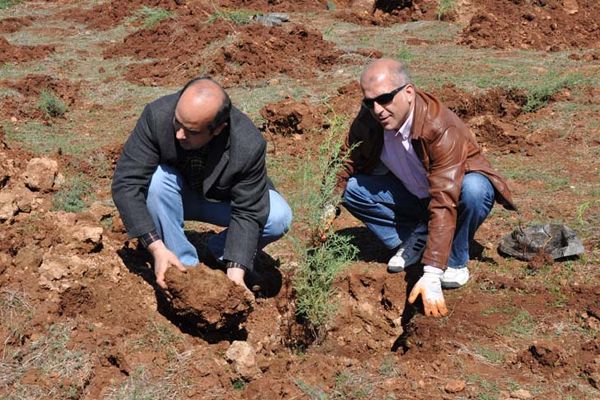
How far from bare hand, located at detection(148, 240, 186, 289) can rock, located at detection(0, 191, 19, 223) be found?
1.13m

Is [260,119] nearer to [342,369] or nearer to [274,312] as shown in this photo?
[274,312]

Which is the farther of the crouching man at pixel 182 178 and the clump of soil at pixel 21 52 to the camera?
the clump of soil at pixel 21 52

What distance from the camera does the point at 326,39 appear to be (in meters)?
10.3

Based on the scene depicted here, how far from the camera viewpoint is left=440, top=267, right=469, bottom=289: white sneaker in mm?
4191

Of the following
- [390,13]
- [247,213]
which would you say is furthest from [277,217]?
[390,13]

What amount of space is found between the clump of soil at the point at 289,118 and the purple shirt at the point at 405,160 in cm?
256

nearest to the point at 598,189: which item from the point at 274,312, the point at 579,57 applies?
the point at 274,312

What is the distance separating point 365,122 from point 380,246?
1.02 metres

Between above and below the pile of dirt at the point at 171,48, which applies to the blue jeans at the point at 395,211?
above

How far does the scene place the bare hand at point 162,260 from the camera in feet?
11.9

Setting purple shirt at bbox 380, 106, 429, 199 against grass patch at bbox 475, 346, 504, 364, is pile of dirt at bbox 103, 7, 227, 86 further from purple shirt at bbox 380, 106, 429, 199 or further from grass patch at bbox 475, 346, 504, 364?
grass patch at bbox 475, 346, 504, 364

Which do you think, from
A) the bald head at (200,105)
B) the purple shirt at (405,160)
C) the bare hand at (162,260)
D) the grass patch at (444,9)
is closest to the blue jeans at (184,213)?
the bare hand at (162,260)

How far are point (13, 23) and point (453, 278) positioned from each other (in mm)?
10294

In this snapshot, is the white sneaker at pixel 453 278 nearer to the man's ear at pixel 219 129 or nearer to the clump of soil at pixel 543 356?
the clump of soil at pixel 543 356
